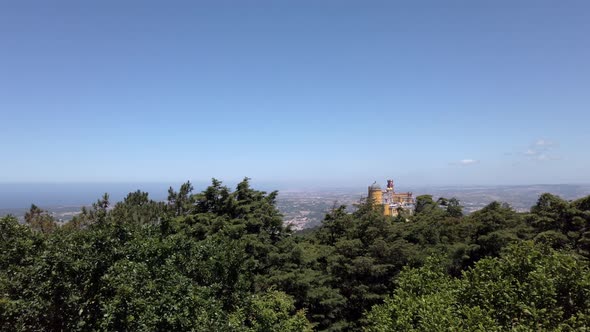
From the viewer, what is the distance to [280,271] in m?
14.9

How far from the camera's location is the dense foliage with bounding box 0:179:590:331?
23.3 ft

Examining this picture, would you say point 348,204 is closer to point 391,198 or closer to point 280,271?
point 280,271

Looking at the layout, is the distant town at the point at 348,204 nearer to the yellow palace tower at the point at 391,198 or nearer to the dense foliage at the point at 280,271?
the yellow palace tower at the point at 391,198

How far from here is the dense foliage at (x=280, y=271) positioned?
7109mm

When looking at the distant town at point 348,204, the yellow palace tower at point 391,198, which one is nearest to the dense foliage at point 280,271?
the distant town at point 348,204

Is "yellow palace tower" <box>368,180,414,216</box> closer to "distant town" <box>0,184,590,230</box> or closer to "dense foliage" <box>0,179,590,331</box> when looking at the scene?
"distant town" <box>0,184,590,230</box>

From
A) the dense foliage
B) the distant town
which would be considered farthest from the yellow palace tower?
the dense foliage

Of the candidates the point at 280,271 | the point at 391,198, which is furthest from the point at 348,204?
the point at 391,198

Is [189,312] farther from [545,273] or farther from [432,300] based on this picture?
[545,273]

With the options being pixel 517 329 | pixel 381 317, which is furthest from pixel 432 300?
pixel 517 329

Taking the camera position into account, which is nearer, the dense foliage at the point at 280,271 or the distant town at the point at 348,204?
the dense foliage at the point at 280,271

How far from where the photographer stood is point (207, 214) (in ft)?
54.9

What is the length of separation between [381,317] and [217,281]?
5859mm

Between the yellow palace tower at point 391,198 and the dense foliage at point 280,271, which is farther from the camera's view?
the yellow palace tower at point 391,198
